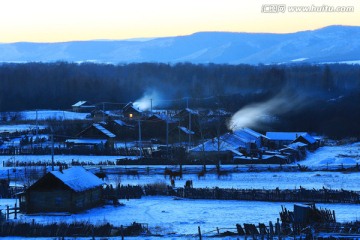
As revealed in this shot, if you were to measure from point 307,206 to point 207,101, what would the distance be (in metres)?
76.4

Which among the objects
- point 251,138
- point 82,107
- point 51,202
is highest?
point 82,107

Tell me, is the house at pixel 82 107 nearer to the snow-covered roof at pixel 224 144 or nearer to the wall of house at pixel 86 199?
the snow-covered roof at pixel 224 144

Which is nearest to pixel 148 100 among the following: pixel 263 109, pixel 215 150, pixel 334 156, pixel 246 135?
pixel 263 109

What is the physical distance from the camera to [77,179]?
97.8 ft

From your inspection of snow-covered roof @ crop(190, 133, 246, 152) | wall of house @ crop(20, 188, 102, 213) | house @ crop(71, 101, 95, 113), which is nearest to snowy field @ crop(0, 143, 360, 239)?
Result: wall of house @ crop(20, 188, 102, 213)

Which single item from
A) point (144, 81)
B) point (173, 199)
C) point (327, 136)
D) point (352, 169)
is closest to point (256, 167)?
point (352, 169)

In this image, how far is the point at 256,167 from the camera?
4353cm

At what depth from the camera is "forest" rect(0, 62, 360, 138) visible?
262ft

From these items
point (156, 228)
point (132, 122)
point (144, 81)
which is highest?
point (144, 81)

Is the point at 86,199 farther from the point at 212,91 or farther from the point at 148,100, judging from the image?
the point at 212,91

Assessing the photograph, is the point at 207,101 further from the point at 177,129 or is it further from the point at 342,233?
the point at 342,233

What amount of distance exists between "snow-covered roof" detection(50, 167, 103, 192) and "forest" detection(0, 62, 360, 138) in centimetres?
4302

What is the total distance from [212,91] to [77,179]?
8882 cm

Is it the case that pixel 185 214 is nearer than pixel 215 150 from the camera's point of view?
Yes
